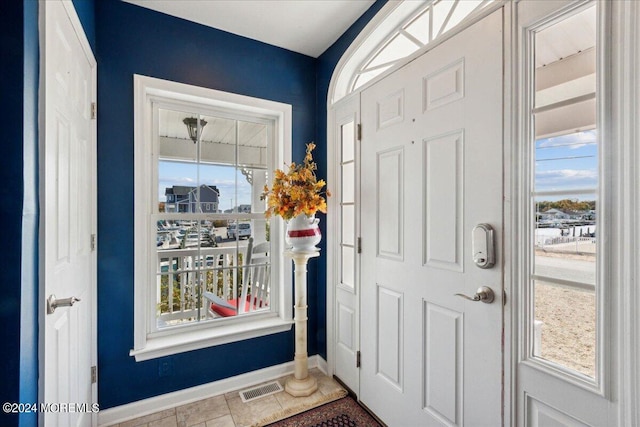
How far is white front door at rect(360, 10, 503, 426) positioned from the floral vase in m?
0.36

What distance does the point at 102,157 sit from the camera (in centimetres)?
181

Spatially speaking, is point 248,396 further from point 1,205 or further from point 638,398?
point 638,398

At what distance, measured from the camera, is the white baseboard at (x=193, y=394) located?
1.84 meters

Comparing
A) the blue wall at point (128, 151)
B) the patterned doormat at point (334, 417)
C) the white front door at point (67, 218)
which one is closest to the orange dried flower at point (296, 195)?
the blue wall at point (128, 151)

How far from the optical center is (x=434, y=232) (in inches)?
57.3

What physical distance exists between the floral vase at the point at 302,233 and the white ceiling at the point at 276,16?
4.40ft

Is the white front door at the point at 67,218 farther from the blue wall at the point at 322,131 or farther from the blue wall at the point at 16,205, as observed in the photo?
the blue wall at the point at 322,131

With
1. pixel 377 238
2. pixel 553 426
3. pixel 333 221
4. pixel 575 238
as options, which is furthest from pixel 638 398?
pixel 333 221

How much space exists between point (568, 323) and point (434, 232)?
0.60m

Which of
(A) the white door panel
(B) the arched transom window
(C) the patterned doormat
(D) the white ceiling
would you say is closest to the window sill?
(A) the white door panel

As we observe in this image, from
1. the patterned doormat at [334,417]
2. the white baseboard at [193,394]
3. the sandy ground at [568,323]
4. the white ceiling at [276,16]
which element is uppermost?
the white ceiling at [276,16]

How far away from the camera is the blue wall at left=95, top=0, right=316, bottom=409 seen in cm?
182

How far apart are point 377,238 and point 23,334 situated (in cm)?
159

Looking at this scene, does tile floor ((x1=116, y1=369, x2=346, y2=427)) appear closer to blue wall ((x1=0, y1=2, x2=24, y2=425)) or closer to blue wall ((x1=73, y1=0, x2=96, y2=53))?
blue wall ((x1=0, y1=2, x2=24, y2=425))
